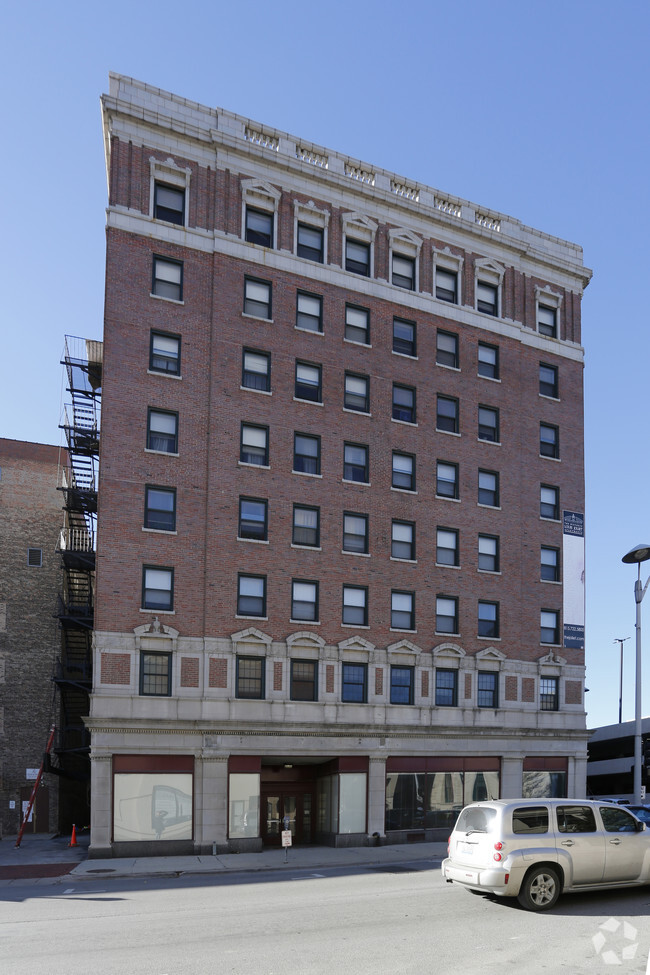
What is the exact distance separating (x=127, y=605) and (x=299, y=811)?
35.7ft

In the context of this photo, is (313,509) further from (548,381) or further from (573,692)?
(573,692)

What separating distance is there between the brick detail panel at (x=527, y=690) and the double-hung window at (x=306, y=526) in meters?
11.6

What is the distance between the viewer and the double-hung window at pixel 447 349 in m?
39.8

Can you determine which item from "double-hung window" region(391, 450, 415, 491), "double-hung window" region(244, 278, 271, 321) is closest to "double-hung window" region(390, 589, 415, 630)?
"double-hung window" region(391, 450, 415, 491)

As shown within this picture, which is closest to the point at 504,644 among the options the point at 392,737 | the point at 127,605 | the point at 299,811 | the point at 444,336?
the point at 392,737

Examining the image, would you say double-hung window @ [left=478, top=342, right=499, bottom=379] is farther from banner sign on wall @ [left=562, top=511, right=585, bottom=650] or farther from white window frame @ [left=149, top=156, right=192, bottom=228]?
white window frame @ [left=149, top=156, right=192, bottom=228]

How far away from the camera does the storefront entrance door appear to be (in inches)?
1341

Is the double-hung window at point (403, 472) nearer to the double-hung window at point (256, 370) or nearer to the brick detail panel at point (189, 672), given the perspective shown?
the double-hung window at point (256, 370)

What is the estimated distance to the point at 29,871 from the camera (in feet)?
88.0

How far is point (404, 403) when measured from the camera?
38281mm

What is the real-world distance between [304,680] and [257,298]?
1451 centimetres

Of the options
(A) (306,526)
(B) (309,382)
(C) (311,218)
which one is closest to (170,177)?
(C) (311,218)

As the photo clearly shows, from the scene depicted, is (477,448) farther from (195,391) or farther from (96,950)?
(96,950)

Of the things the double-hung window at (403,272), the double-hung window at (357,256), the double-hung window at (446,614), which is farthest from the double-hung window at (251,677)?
the double-hung window at (403,272)
